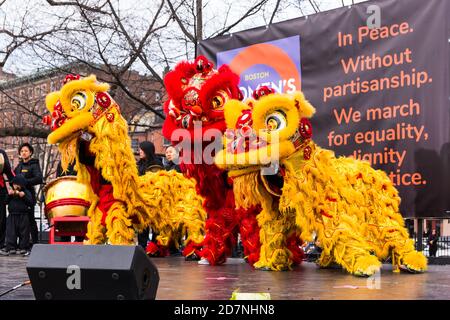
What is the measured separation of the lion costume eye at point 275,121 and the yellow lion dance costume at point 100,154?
1.64 m

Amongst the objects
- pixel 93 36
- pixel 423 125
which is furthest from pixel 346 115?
pixel 93 36

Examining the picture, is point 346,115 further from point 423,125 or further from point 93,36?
point 93,36

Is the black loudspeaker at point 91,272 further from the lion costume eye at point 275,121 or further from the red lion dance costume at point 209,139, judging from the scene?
the red lion dance costume at point 209,139

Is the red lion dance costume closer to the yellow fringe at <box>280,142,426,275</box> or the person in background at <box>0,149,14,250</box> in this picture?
the yellow fringe at <box>280,142,426,275</box>

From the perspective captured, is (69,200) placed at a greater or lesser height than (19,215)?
greater

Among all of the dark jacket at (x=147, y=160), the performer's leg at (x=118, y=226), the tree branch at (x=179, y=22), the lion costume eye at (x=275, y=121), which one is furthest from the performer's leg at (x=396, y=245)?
the tree branch at (x=179, y=22)

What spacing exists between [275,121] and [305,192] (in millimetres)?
594

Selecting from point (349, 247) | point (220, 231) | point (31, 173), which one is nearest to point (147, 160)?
point (31, 173)

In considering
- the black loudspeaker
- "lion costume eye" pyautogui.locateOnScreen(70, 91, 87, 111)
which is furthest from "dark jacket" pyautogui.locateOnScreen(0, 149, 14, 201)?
the black loudspeaker

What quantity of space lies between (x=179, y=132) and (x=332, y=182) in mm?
1578

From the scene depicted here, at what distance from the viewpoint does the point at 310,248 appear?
767 centimetres

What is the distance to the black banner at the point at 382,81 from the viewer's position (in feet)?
19.0

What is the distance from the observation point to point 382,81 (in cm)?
616

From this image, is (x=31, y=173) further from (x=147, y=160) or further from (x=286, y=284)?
(x=286, y=284)
